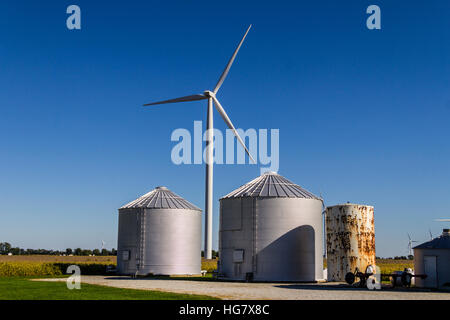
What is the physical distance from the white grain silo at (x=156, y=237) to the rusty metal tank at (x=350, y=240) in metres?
15.7

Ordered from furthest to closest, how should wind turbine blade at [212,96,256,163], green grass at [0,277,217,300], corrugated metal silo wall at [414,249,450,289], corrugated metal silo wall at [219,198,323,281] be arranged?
wind turbine blade at [212,96,256,163] < corrugated metal silo wall at [219,198,323,281] < corrugated metal silo wall at [414,249,450,289] < green grass at [0,277,217,300]

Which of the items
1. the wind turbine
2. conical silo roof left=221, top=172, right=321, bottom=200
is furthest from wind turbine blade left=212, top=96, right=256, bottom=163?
conical silo roof left=221, top=172, right=321, bottom=200

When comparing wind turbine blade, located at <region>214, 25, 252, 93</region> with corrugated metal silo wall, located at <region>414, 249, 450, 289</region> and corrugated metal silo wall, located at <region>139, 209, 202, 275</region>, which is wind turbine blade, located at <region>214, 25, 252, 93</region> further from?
corrugated metal silo wall, located at <region>414, 249, 450, 289</region>

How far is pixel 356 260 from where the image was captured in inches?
1526

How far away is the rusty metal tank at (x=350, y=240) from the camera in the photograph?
38906 mm

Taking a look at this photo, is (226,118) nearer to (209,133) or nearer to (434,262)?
(209,133)

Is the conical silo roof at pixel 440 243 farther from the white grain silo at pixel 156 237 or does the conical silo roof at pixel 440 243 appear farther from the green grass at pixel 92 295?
the white grain silo at pixel 156 237

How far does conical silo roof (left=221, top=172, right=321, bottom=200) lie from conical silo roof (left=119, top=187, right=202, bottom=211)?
895cm

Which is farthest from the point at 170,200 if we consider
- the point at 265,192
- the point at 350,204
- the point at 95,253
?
the point at 95,253

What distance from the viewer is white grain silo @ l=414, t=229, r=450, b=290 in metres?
33.1

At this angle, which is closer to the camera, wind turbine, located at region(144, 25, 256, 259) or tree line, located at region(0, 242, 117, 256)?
wind turbine, located at region(144, 25, 256, 259)

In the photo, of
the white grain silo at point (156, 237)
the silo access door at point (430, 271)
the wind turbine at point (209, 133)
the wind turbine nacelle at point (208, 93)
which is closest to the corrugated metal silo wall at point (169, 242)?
the white grain silo at point (156, 237)

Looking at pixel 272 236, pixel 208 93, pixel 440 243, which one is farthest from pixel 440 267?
pixel 208 93
